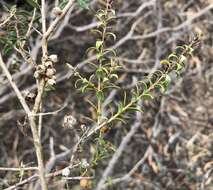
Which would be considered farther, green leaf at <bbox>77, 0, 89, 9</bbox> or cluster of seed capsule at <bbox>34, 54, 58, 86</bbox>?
green leaf at <bbox>77, 0, 89, 9</bbox>

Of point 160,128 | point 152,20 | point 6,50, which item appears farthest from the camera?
point 152,20

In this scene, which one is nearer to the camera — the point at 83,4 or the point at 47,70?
the point at 47,70

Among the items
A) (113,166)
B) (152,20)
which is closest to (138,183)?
(113,166)

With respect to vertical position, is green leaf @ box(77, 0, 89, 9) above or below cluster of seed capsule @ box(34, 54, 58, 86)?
above

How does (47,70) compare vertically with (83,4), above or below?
below

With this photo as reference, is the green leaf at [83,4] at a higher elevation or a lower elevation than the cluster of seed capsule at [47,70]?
higher

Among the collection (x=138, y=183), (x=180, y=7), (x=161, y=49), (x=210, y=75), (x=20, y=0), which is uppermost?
(x=20, y=0)

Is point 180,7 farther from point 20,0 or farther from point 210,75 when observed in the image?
point 20,0

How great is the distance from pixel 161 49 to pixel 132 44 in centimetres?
19

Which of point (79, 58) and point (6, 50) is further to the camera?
point (79, 58)

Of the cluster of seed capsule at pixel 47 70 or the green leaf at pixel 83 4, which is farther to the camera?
the green leaf at pixel 83 4

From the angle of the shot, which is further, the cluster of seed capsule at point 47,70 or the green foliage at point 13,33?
the green foliage at point 13,33

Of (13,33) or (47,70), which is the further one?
(13,33)

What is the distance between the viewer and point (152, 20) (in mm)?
2938
